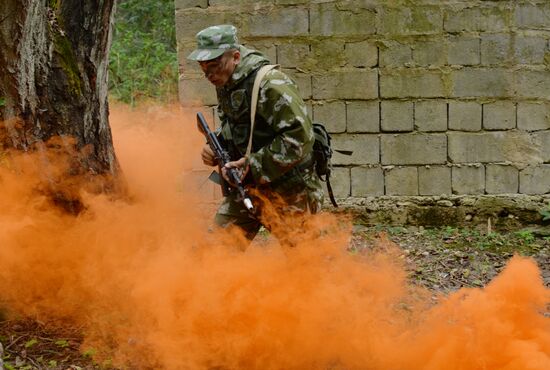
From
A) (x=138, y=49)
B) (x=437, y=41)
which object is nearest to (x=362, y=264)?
(x=437, y=41)

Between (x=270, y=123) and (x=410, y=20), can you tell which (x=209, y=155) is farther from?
(x=410, y=20)

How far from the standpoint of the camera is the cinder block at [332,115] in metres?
7.00

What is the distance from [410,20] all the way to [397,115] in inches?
37.5

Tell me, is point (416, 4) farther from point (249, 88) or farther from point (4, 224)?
point (4, 224)

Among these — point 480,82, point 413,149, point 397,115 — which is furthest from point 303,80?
point 480,82

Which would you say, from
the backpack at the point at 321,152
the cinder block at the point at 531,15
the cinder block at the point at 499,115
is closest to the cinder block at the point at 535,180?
the cinder block at the point at 499,115

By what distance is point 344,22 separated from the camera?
6.88 metres

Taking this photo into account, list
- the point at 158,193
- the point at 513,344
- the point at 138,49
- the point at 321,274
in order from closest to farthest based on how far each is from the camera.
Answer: the point at 513,344
the point at 321,274
the point at 158,193
the point at 138,49

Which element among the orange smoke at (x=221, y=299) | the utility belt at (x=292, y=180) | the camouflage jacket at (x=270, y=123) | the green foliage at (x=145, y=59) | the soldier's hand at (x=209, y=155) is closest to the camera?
the orange smoke at (x=221, y=299)

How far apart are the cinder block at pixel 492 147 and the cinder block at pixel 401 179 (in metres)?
0.43

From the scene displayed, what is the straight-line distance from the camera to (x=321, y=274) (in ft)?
14.3

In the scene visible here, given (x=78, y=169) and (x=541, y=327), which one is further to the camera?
(x=78, y=169)

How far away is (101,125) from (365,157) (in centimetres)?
330

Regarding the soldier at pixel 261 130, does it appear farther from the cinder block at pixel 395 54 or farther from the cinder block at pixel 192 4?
the cinder block at pixel 395 54
